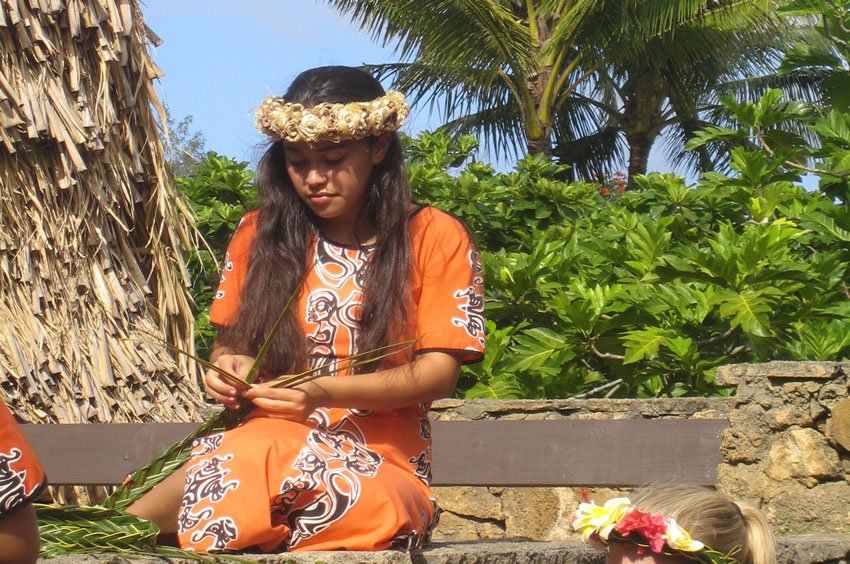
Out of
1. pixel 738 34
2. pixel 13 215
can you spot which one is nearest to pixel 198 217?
pixel 13 215

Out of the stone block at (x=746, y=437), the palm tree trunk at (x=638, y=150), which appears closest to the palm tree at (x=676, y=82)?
the palm tree trunk at (x=638, y=150)

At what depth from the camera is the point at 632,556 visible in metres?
2.18

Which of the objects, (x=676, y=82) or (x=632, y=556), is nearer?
(x=632, y=556)

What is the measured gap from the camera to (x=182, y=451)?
2748 mm

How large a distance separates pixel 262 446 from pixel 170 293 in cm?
311

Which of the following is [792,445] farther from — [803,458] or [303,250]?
[303,250]

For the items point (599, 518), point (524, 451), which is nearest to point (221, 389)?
point (599, 518)

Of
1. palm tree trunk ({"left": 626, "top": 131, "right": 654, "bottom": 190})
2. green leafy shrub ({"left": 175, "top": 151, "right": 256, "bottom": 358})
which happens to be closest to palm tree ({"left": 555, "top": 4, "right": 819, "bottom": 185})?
palm tree trunk ({"left": 626, "top": 131, "right": 654, "bottom": 190})

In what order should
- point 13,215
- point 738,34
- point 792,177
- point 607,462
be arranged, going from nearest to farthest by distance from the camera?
point 607,462 → point 13,215 → point 792,177 → point 738,34

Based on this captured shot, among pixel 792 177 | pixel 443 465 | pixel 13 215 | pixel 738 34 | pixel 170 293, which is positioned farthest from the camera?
pixel 738 34

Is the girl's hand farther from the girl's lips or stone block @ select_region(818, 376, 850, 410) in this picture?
stone block @ select_region(818, 376, 850, 410)

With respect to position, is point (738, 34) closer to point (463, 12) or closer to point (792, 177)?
point (463, 12)

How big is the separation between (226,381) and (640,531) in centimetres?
98

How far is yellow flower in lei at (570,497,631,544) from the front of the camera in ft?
7.17
